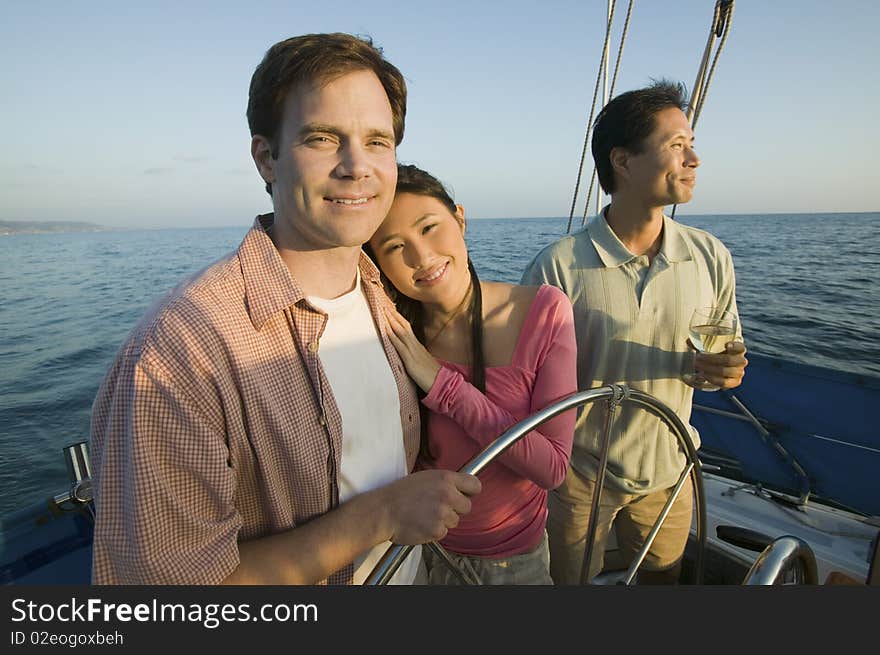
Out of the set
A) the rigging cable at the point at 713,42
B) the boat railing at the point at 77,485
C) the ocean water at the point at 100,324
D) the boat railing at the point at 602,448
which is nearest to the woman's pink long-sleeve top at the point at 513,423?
the boat railing at the point at 602,448

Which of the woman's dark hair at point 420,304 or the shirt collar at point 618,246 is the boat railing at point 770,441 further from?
the woman's dark hair at point 420,304

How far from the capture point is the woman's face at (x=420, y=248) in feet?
5.00

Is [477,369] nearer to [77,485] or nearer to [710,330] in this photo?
[710,330]

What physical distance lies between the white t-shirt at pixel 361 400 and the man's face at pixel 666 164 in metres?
1.44

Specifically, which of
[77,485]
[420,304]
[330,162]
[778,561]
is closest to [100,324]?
[77,485]

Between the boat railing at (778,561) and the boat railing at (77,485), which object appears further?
the boat railing at (77,485)

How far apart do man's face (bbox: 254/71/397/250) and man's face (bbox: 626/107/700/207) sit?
4.57ft

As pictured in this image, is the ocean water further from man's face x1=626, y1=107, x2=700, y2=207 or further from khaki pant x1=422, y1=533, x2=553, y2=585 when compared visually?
man's face x1=626, y1=107, x2=700, y2=207

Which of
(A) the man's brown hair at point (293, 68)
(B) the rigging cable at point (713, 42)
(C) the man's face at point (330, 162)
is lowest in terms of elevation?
(C) the man's face at point (330, 162)

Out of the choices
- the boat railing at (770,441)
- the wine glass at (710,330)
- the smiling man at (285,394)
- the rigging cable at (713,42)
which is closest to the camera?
the smiling man at (285,394)

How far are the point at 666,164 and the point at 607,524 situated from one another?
→ 1.56 m

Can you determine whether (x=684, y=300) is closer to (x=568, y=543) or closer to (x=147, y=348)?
(x=568, y=543)

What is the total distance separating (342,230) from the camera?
1179mm

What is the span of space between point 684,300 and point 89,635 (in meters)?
2.15
